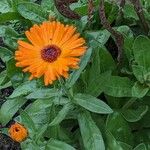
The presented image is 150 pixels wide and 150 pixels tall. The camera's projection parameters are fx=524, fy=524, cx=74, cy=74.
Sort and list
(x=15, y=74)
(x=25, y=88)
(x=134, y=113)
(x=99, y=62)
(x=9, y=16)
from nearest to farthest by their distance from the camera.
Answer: (x=99, y=62) → (x=134, y=113) → (x=25, y=88) → (x=15, y=74) → (x=9, y=16)

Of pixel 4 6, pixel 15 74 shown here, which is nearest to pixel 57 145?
pixel 15 74

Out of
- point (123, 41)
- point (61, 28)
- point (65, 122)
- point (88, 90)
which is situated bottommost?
point (65, 122)

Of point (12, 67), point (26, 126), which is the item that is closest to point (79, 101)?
point (26, 126)

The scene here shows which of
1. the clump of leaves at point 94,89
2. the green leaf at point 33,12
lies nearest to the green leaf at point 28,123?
the clump of leaves at point 94,89

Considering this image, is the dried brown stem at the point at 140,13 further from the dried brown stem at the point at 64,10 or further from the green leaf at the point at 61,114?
the green leaf at the point at 61,114

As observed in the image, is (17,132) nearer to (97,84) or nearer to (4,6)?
(97,84)

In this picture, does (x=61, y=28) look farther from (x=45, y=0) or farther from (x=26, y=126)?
(x=45, y=0)

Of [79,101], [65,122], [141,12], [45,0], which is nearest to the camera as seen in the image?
[79,101]
